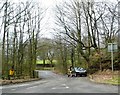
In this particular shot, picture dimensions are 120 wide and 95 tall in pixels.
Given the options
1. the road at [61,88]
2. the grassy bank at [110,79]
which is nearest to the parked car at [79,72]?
the grassy bank at [110,79]

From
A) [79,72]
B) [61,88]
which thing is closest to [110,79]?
[61,88]

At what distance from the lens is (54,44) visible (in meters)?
65.6

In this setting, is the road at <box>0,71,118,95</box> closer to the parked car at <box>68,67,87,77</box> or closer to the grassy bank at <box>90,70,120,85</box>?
the grassy bank at <box>90,70,120,85</box>

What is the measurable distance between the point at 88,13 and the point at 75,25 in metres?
4.80

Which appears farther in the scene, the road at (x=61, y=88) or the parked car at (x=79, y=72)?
the parked car at (x=79, y=72)

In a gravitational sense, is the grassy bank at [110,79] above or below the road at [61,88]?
above

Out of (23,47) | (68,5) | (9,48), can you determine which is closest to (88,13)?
(68,5)

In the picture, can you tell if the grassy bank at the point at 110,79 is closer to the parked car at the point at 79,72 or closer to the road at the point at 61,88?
the road at the point at 61,88

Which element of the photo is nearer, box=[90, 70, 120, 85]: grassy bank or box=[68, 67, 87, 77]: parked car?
box=[90, 70, 120, 85]: grassy bank

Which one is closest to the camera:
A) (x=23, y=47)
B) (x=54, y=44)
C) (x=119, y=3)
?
(x=119, y=3)

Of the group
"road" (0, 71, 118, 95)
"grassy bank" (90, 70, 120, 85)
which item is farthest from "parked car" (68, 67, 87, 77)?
"road" (0, 71, 118, 95)

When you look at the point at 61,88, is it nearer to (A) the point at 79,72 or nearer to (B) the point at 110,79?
(B) the point at 110,79

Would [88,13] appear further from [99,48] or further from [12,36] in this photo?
[12,36]

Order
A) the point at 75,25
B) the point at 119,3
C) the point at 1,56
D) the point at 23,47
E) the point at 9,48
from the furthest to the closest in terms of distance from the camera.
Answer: the point at 75,25
the point at 23,47
the point at 9,48
the point at 1,56
the point at 119,3
